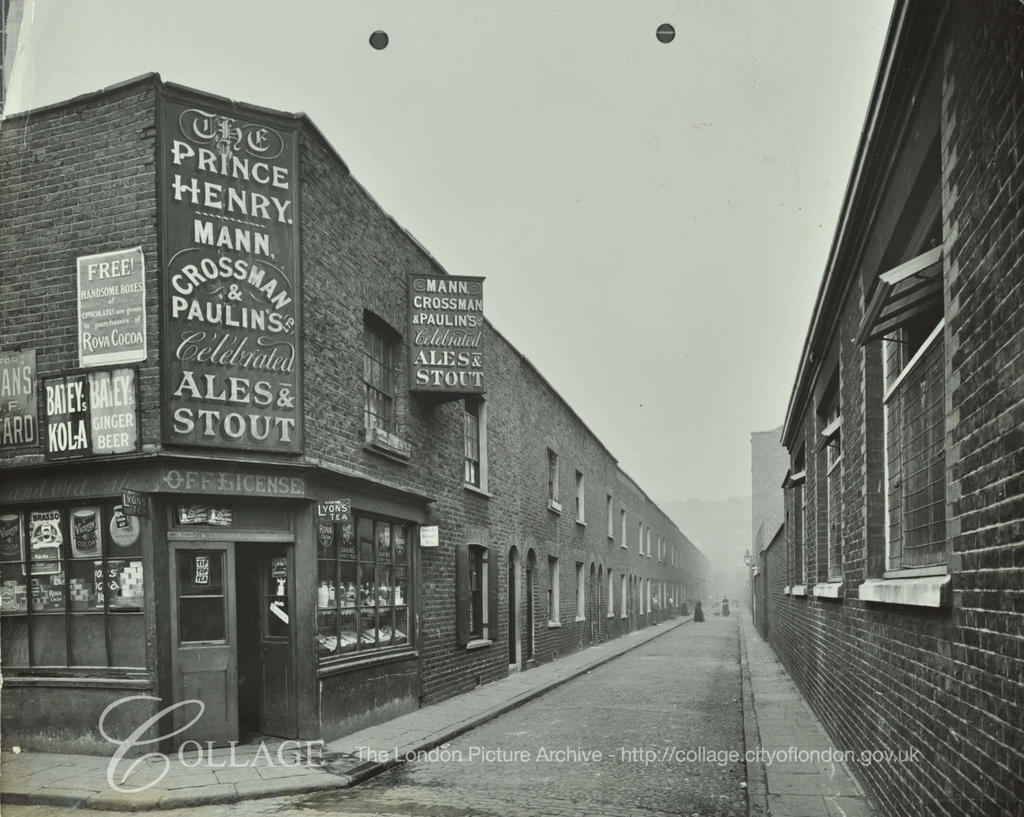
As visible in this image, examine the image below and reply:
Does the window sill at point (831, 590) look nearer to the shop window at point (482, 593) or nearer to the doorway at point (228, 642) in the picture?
the doorway at point (228, 642)

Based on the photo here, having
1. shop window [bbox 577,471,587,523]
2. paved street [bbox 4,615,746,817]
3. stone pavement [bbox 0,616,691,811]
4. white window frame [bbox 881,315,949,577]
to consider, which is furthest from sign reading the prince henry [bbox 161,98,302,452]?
shop window [bbox 577,471,587,523]

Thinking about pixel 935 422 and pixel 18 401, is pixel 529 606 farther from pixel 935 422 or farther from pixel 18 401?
pixel 935 422

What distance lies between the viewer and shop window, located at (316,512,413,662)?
10.3 meters

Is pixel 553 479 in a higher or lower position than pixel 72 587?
higher

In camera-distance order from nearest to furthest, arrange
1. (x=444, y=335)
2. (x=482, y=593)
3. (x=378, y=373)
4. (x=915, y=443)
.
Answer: (x=915, y=443) → (x=378, y=373) → (x=444, y=335) → (x=482, y=593)

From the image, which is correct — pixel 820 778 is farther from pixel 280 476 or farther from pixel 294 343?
pixel 294 343

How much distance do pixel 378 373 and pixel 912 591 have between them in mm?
8279

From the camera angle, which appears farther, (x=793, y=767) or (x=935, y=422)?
(x=793, y=767)

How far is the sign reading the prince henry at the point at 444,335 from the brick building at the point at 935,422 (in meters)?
5.35

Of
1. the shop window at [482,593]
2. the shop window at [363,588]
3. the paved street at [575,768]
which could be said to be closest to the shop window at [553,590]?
the shop window at [482,593]

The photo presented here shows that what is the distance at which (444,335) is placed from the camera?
43.5 ft

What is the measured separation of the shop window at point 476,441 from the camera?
52.8 feet

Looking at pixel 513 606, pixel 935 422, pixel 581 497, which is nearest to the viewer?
pixel 935 422

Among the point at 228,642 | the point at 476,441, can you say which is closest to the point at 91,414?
the point at 228,642
